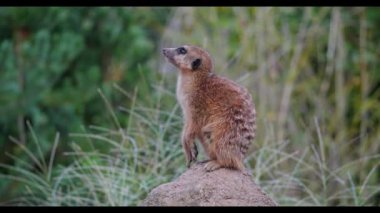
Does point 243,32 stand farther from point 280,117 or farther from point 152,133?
point 152,133

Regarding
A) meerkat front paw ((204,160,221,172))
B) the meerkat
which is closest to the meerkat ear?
the meerkat

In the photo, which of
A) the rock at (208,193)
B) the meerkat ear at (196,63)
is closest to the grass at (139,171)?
the meerkat ear at (196,63)

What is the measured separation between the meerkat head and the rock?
2.95 ft

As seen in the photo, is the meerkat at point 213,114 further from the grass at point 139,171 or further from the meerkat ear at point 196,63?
the grass at point 139,171

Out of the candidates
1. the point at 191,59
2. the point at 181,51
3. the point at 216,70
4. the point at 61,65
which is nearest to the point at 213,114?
the point at 191,59

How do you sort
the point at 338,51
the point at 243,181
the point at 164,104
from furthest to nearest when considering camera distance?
the point at 338,51
the point at 164,104
the point at 243,181

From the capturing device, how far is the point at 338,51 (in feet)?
35.3

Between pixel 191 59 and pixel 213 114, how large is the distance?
454 millimetres

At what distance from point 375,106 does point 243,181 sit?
603 centimetres

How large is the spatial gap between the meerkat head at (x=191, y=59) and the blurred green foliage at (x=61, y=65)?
3466 millimetres

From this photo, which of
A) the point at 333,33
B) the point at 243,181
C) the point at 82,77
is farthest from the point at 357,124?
the point at 243,181

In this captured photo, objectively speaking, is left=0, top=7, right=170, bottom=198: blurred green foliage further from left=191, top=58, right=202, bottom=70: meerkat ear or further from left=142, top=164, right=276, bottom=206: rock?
left=142, top=164, right=276, bottom=206: rock

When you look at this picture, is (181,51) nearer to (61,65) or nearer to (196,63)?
(196,63)

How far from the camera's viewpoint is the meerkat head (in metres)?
6.02
